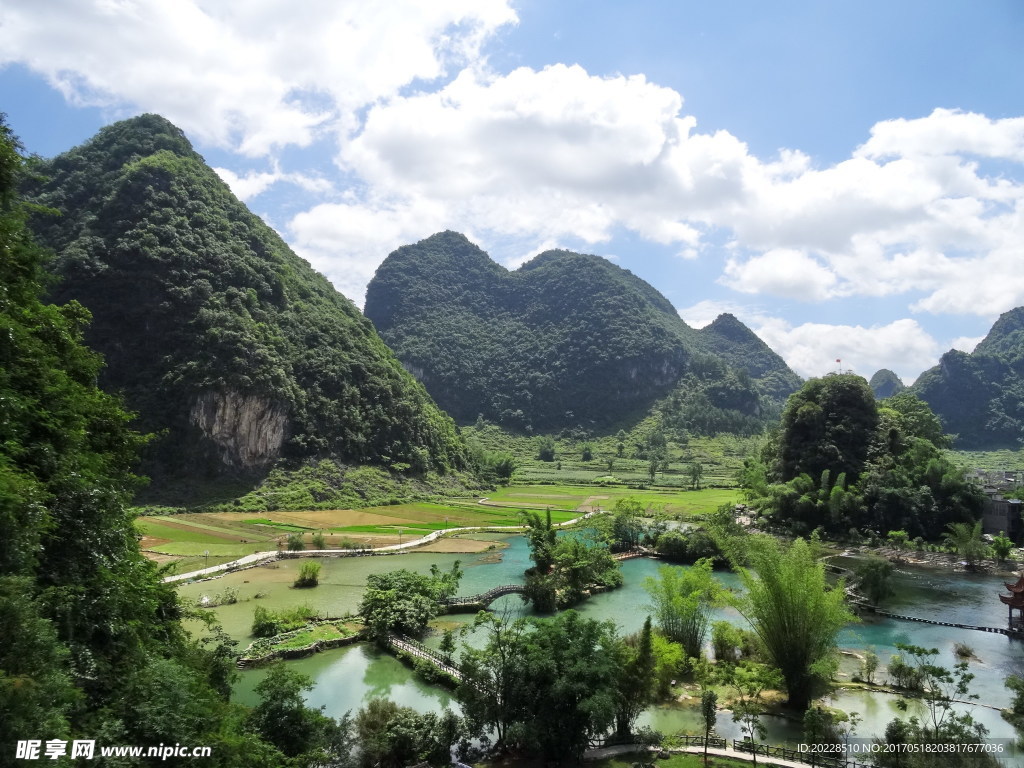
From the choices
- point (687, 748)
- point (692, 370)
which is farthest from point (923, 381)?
point (687, 748)

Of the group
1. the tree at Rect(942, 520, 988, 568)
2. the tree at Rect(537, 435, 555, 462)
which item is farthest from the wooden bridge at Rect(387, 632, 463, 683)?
the tree at Rect(537, 435, 555, 462)

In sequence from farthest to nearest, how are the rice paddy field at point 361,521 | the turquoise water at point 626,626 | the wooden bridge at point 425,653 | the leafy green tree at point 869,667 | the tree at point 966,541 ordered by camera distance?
1. the rice paddy field at point 361,521
2. the tree at point 966,541
3. the leafy green tree at point 869,667
4. the wooden bridge at point 425,653
5. the turquoise water at point 626,626

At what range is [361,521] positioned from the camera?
56250mm

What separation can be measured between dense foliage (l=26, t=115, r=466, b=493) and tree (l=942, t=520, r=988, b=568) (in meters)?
61.5

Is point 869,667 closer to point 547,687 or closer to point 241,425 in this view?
point 547,687

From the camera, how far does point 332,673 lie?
2222cm

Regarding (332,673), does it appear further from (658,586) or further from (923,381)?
(923,381)

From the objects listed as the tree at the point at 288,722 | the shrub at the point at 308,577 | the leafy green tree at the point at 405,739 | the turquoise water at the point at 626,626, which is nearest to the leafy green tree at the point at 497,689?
the leafy green tree at the point at 405,739

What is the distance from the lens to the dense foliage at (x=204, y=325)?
68.4 m

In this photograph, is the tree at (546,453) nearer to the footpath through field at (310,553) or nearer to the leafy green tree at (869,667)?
the footpath through field at (310,553)

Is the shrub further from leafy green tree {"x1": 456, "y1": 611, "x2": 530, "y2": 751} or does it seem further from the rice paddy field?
leafy green tree {"x1": 456, "y1": 611, "x2": 530, "y2": 751}

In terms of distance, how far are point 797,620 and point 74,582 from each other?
19.9 m

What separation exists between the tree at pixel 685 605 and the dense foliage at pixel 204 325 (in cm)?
5855

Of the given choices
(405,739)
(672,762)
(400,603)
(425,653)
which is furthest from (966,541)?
(405,739)
